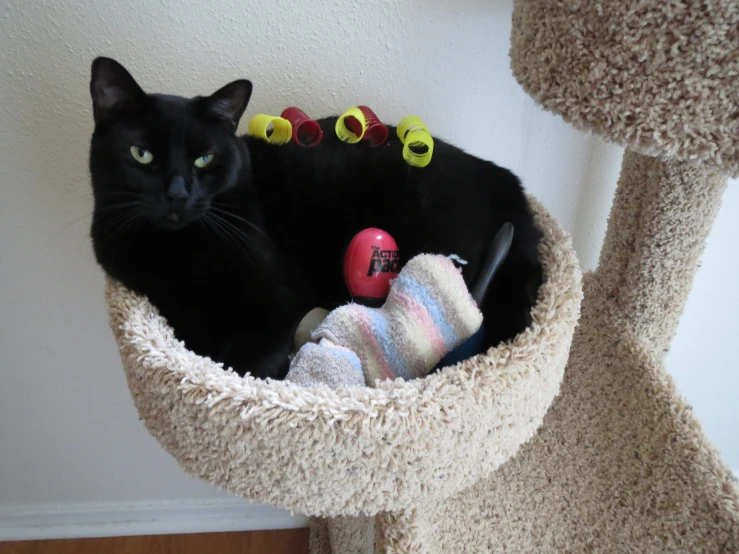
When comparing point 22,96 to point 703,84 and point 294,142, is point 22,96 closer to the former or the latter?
point 294,142

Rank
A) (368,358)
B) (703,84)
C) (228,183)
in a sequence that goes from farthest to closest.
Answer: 1. (228,183)
2. (368,358)
3. (703,84)

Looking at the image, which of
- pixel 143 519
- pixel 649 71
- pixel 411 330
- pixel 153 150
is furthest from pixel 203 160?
pixel 143 519

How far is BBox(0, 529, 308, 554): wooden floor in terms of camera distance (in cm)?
131

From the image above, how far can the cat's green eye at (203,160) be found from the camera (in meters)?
0.73

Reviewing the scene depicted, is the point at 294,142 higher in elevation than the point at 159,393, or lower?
higher

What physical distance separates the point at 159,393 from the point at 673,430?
699 mm

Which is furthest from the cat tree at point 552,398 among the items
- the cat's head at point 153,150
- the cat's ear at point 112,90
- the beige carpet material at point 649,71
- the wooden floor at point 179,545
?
the wooden floor at point 179,545

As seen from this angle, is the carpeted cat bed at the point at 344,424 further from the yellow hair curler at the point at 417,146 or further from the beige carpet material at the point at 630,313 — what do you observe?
the yellow hair curler at the point at 417,146

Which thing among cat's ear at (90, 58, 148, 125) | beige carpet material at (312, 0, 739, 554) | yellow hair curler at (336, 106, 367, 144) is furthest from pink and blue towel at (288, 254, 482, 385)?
cat's ear at (90, 58, 148, 125)

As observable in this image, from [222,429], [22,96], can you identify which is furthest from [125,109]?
[222,429]

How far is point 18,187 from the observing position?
94cm

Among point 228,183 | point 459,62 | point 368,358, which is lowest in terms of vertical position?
point 368,358

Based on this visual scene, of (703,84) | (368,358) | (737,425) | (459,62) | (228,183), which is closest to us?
(703,84)

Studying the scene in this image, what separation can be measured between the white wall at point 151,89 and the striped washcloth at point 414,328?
1.49 ft
